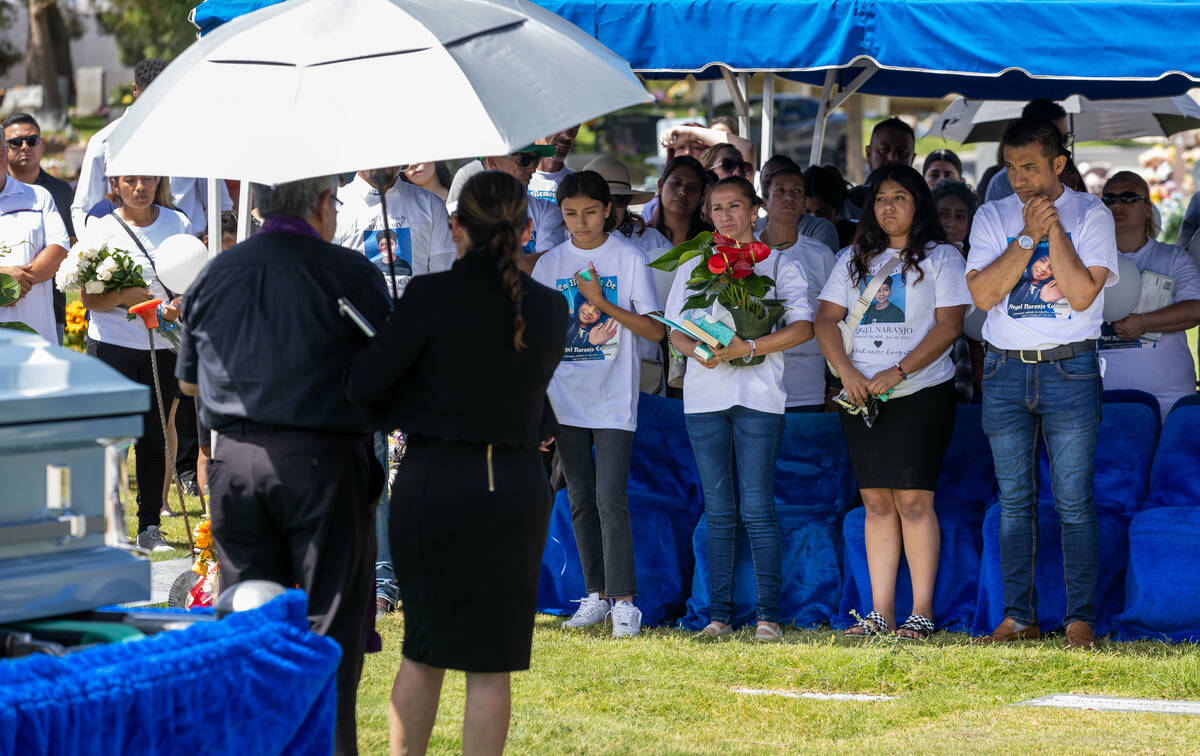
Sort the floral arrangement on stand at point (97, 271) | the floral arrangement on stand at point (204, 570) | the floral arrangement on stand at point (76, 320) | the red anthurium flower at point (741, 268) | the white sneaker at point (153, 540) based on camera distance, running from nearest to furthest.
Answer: the floral arrangement on stand at point (204, 570) → the red anthurium flower at point (741, 268) → the floral arrangement on stand at point (97, 271) → the white sneaker at point (153, 540) → the floral arrangement on stand at point (76, 320)

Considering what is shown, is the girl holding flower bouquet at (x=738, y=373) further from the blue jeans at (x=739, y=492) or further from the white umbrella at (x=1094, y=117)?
the white umbrella at (x=1094, y=117)

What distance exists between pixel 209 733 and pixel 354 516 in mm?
1237

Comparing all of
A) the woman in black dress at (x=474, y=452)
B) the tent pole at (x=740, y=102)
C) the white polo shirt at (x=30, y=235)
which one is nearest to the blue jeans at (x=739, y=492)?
the woman in black dress at (x=474, y=452)

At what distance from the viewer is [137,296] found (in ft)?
22.0

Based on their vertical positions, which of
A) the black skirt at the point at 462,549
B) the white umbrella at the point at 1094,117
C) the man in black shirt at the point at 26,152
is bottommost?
the black skirt at the point at 462,549

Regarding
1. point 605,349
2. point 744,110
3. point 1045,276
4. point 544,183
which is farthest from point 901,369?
point 744,110

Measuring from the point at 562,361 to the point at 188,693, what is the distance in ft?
12.5

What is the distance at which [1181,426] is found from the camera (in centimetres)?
584

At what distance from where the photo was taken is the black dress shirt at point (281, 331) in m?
3.37

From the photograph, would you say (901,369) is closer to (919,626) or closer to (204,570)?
(919,626)

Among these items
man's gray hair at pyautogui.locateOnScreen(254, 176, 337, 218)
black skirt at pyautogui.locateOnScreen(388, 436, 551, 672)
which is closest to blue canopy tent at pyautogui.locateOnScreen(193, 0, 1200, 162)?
man's gray hair at pyautogui.locateOnScreen(254, 176, 337, 218)

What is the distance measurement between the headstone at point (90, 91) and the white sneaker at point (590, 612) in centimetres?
3621

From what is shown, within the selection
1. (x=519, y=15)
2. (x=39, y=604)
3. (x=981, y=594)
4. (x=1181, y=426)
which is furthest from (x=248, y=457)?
(x=1181, y=426)

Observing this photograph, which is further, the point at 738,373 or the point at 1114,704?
the point at 738,373
